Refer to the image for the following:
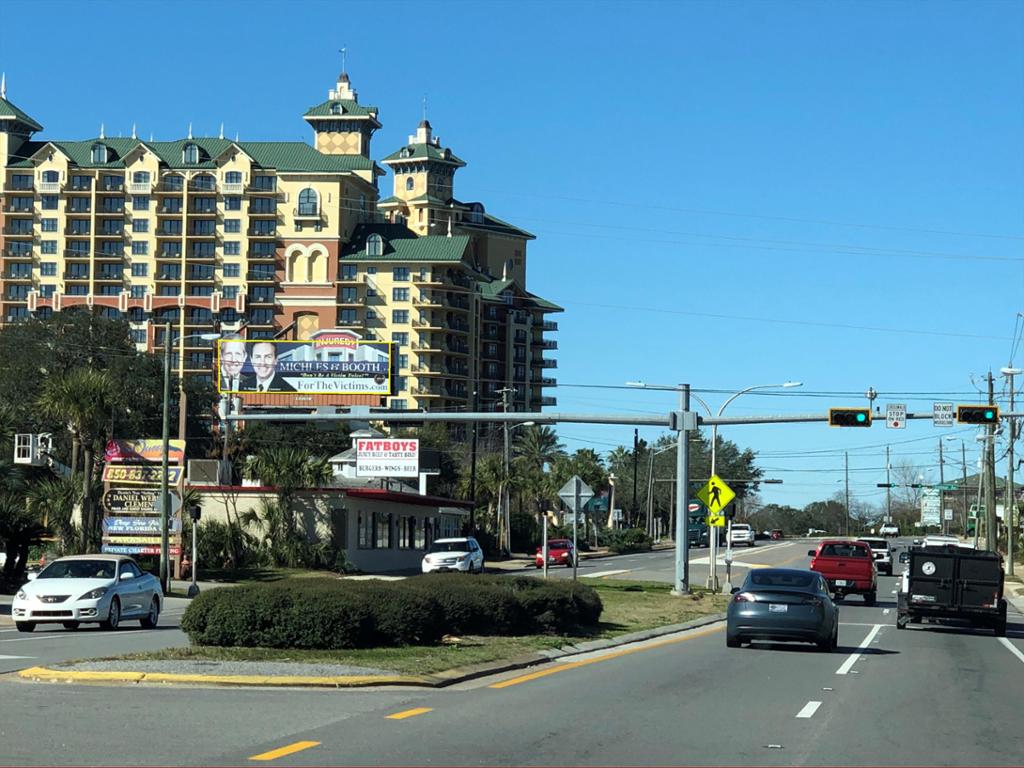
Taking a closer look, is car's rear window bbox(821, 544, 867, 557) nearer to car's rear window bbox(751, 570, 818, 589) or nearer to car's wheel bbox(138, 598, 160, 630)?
car's rear window bbox(751, 570, 818, 589)

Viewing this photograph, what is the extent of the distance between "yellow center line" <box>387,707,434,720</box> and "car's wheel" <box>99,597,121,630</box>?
49.1 ft

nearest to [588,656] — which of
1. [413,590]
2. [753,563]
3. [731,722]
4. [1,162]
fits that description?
[413,590]

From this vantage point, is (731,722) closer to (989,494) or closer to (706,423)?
(706,423)

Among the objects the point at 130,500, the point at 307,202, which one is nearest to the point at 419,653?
the point at 130,500

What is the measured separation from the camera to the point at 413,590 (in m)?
21.6

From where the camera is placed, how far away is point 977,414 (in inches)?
1460

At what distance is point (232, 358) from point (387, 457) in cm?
850

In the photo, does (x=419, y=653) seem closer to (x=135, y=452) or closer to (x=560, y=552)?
(x=135, y=452)

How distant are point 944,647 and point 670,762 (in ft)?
57.5

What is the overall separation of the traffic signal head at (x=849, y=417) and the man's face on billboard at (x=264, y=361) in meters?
32.7

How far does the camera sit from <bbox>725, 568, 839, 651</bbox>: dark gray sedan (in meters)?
24.1

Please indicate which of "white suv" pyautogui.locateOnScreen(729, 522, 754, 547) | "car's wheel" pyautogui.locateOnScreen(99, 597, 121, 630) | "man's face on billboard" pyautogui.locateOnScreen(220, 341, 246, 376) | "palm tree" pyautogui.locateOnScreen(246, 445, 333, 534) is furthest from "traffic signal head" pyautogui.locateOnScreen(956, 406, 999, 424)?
"white suv" pyautogui.locateOnScreen(729, 522, 754, 547)

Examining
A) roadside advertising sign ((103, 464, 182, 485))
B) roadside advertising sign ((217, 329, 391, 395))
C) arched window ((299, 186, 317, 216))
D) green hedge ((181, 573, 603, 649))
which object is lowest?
green hedge ((181, 573, 603, 649))

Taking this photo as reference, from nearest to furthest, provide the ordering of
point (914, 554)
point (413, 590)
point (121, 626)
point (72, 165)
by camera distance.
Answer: point (413, 590) → point (121, 626) → point (914, 554) → point (72, 165)
